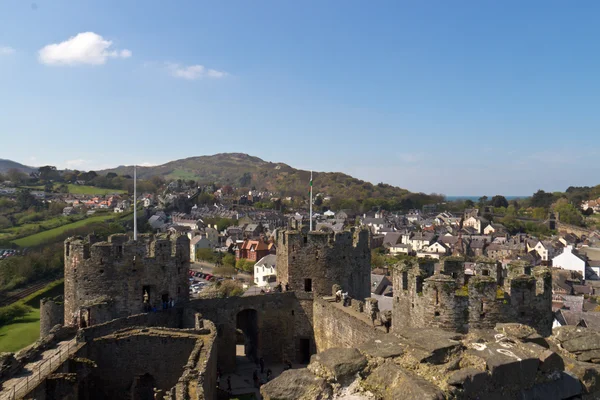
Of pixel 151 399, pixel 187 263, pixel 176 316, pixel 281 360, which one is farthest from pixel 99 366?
pixel 281 360

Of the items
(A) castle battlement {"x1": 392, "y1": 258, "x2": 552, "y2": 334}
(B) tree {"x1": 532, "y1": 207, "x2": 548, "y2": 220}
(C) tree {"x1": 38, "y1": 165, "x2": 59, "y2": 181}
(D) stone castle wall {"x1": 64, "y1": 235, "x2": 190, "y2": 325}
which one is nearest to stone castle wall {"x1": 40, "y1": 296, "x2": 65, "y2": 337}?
(D) stone castle wall {"x1": 64, "y1": 235, "x2": 190, "y2": 325}

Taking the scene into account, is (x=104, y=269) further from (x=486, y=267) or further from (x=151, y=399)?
(x=486, y=267)

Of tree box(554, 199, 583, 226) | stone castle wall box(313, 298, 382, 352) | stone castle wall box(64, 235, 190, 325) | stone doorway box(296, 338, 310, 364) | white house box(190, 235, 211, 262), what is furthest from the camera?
tree box(554, 199, 583, 226)

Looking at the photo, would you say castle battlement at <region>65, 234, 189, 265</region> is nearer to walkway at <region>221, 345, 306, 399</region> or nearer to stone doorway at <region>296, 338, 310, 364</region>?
walkway at <region>221, 345, 306, 399</region>

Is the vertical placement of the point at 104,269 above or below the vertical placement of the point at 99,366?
above

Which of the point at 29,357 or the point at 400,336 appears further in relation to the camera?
the point at 29,357

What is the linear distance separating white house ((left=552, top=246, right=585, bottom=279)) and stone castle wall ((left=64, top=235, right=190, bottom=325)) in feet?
258

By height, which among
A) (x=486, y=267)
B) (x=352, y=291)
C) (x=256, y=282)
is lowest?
(x=256, y=282)

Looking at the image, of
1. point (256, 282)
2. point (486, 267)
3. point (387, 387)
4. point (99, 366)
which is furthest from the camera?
point (256, 282)

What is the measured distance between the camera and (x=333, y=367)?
20.8 feet

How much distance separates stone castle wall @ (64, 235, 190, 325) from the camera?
2075 cm

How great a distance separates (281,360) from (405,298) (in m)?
12.1

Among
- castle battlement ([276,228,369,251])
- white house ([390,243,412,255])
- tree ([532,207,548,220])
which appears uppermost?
castle battlement ([276,228,369,251])

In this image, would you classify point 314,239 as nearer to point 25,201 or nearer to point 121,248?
point 121,248
